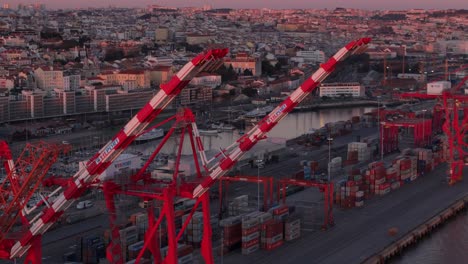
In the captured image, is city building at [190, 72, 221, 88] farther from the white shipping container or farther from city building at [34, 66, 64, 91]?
the white shipping container

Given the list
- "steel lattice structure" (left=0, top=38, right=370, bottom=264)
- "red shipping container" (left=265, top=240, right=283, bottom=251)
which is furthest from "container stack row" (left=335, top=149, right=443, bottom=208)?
"steel lattice structure" (left=0, top=38, right=370, bottom=264)

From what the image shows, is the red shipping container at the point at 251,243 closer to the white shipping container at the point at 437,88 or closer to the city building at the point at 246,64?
the white shipping container at the point at 437,88

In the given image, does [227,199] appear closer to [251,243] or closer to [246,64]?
[251,243]

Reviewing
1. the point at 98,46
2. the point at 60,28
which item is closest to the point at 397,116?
the point at 98,46

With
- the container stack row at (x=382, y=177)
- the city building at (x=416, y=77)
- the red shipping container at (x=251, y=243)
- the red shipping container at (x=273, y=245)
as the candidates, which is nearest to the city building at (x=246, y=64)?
the city building at (x=416, y=77)

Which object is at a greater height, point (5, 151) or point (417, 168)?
point (5, 151)

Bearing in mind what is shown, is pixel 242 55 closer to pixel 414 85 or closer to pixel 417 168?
pixel 414 85

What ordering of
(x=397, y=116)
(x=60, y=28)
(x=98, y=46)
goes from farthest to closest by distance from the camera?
(x=60, y=28), (x=98, y=46), (x=397, y=116)

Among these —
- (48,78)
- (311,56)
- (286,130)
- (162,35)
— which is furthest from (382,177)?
(162,35)
